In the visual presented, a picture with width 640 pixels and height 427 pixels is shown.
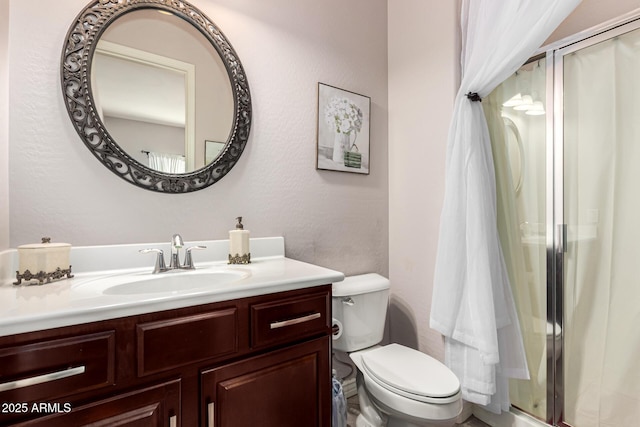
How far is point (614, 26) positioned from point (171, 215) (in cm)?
203

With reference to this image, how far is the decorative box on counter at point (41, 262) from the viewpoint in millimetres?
944

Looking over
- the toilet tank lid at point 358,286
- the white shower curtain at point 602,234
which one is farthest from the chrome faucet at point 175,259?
the white shower curtain at point 602,234

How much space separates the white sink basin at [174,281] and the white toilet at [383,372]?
60 cm

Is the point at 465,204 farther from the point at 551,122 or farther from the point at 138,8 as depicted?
the point at 138,8

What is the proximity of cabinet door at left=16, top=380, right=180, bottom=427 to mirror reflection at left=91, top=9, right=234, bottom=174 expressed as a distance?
2.84 ft

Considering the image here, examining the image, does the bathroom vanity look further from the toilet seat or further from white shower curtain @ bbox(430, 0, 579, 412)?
white shower curtain @ bbox(430, 0, 579, 412)

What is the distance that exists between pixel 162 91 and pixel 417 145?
1.39 meters

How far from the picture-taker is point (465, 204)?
1.48 meters

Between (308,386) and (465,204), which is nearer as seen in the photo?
(308,386)

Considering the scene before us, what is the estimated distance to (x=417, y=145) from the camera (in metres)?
1.85

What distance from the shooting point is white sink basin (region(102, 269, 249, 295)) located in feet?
3.43

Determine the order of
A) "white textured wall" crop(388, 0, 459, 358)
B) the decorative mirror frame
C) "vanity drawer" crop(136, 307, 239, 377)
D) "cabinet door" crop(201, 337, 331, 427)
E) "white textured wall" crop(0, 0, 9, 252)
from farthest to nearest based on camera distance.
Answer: "white textured wall" crop(388, 0, 459, 358) → the decorative mirror frame → "white textured wall" crop(0, 0, 9, 252) → "cabinet door" crop(201, 337, 331, 427) → "vanity drawer" crop(136, 307, 239, 377)

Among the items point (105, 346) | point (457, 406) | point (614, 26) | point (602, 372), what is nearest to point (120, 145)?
point (105, 346)

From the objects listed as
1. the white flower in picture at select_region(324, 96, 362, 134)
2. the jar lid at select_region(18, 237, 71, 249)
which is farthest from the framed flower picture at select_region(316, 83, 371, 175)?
the jar lid at select_region(18, 237, 71, 249)
